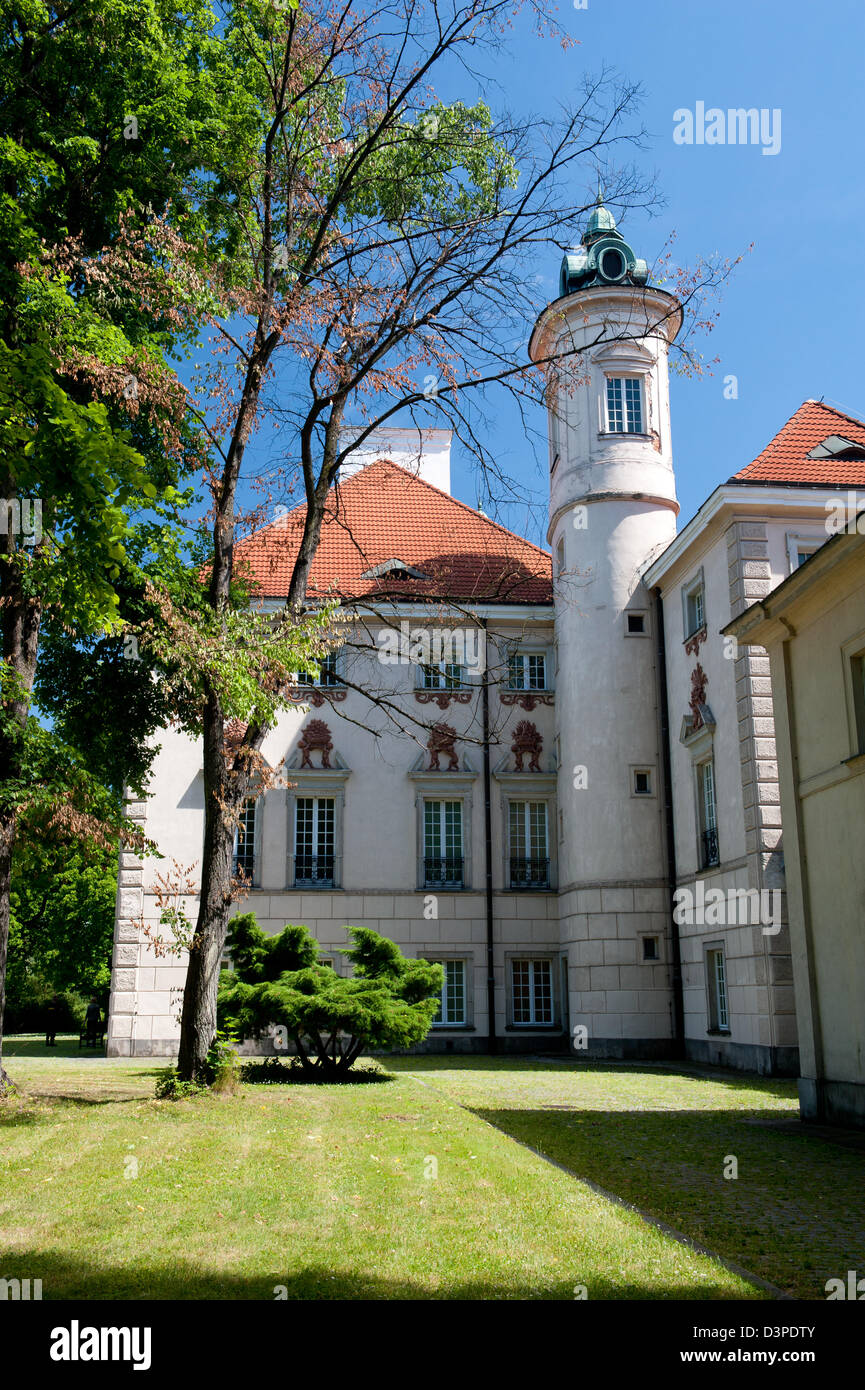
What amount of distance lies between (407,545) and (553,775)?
23.5 feet

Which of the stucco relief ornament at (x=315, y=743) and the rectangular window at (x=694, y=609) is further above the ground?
the rectangular window at (x=694, y=609)

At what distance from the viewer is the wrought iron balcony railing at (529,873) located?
26.2m

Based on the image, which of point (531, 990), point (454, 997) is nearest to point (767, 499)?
point (531, 990)

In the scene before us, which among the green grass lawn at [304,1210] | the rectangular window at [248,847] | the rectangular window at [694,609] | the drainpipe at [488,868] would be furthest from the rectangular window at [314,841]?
the green grass lawn at [304,1210]

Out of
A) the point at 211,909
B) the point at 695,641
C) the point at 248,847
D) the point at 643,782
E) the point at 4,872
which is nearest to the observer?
the point at 211,909

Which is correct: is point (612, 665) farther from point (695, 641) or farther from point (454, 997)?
point (454, 997)

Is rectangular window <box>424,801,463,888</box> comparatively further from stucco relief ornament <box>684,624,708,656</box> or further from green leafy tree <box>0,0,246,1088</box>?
green leafy tree <box>0,0,246,1088</box>

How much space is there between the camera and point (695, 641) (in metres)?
22.9

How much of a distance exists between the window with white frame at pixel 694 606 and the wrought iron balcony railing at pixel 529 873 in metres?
6.70

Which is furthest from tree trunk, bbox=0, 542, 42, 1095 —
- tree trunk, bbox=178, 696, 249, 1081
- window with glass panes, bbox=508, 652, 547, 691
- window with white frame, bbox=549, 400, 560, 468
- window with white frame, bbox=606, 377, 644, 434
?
window with white frame, bbox=549, 400, 560, 468

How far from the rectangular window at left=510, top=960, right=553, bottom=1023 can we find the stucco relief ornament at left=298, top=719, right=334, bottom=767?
658cm

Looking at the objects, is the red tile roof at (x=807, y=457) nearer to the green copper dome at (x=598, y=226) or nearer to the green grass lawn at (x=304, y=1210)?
the green copper dome at (x=598, y=226)
